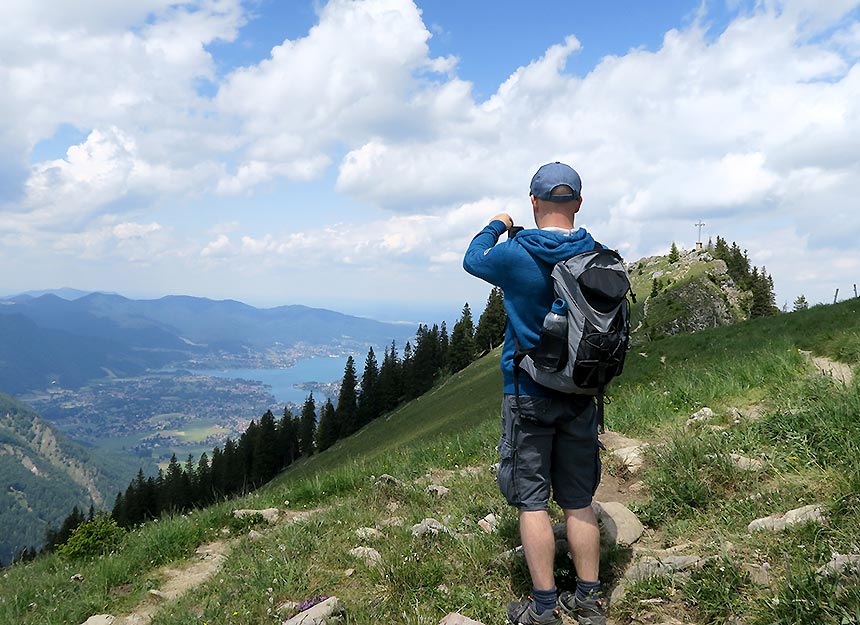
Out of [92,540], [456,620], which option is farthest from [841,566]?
[92,540]

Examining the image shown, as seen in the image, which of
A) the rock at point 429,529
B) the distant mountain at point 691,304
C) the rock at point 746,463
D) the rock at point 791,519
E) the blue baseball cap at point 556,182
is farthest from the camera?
the distant mountain at point 691,304

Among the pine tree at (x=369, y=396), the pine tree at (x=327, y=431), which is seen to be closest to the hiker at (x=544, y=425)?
the pine tree at (x=327, y=431)

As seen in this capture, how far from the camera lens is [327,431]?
77625 mm

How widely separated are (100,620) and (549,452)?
211 inches

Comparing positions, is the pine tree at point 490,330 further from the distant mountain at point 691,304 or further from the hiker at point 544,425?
the hiker at point 544,425

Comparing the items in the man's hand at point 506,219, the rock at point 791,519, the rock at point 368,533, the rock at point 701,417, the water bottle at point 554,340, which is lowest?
the rock at point 368,533

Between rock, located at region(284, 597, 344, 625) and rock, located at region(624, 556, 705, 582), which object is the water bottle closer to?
rock, located at region(624, 556, 705, 582)

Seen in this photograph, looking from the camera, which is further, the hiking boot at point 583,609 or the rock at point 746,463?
the rock at point 746,463

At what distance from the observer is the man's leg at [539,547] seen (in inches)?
143

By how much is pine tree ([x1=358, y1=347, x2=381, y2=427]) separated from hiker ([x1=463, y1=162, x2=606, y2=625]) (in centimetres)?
7667

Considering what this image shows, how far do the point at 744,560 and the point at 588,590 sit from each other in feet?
3.72

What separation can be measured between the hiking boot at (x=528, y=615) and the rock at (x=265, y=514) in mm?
5012

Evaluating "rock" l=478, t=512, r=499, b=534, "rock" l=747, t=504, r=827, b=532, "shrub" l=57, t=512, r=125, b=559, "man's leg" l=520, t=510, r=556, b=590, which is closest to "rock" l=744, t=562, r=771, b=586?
"rock" l=747, t=504, r=827, b=532

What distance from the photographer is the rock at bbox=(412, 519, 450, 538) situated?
214 inches
